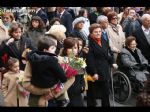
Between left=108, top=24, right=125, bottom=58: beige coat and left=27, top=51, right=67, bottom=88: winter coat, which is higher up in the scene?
left=108, top=24, right=125, bottom=58: beige coat

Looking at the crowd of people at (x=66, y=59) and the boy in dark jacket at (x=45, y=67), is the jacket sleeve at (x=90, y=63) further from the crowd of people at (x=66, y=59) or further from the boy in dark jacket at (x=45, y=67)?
the boy in dark jacket at (x=45, y=67)

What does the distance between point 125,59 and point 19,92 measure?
234cm

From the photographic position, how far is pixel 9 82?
20.7 feet

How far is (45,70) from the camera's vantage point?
561cm

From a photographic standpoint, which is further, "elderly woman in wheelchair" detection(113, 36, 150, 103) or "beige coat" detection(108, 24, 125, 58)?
"beige coat" detection(108, 24, 125, 58)

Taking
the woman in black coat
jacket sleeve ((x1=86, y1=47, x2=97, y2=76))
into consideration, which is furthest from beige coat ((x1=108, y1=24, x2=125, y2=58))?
jacket sleeve ((x1=86, y1=47, x2=97, y2=76))

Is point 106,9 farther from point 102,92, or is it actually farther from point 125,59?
point 102,92

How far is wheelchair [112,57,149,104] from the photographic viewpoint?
25.9ft

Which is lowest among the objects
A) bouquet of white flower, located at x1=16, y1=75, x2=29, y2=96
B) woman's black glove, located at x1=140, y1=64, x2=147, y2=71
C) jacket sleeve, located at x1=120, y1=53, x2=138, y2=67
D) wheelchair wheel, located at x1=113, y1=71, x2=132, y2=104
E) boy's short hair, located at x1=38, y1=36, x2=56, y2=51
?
wheelchair wheel, located at x1=113, y1=71, x2=132, y2=104

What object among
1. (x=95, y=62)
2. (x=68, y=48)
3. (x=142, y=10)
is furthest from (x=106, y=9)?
(x=68, y=48)

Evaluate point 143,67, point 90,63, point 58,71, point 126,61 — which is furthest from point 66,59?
point 143,67

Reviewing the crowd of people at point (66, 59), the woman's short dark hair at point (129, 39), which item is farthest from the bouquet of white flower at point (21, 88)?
the woman's short dark hair at point (129, 39)

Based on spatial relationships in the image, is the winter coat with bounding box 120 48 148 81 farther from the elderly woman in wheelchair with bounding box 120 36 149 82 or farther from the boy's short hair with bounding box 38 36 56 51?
the boy's short hair with bounding box 38 36 56 51

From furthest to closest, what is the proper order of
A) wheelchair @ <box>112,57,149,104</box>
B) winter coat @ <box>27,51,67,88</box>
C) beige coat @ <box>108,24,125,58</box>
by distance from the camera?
beige coat @ <box>108,24,125,58</box>
wheelchair @ <box>112,57,149,104</box>
winter coat @ <box>27,51,67,88</box>
